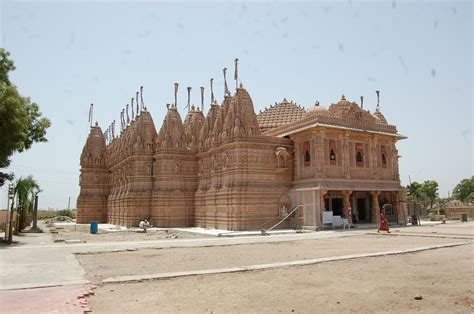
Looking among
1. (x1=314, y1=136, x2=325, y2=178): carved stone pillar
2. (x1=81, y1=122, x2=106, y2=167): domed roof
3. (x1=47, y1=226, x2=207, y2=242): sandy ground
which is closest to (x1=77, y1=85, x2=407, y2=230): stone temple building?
(x1=314, y1=136, x2=325, y2=178): carved stone pillar

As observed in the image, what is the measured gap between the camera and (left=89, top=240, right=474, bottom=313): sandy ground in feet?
25.9

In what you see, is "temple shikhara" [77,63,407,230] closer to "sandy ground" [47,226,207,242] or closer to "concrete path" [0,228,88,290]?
"sandy ground" [47,226,207,242]

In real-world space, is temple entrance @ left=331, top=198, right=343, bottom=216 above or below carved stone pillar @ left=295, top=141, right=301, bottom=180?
below

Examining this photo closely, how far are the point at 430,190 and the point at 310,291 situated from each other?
267 feet

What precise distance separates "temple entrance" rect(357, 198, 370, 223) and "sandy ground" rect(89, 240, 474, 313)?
25409 mm

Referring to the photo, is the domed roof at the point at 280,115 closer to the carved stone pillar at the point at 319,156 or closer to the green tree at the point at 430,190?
the carved stone pillar at the point at 319,156

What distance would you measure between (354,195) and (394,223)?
14.1 feet

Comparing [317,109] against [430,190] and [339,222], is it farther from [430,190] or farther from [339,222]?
[430,190]

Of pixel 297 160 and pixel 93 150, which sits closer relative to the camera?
pixel 297 160

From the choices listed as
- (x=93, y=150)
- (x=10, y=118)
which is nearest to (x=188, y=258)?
(x=10, y=118)

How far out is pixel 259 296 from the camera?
8.80 m

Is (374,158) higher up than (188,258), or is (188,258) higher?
(374,158)

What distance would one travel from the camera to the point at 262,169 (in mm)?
33000

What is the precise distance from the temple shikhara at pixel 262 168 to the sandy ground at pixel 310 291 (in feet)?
62.8
